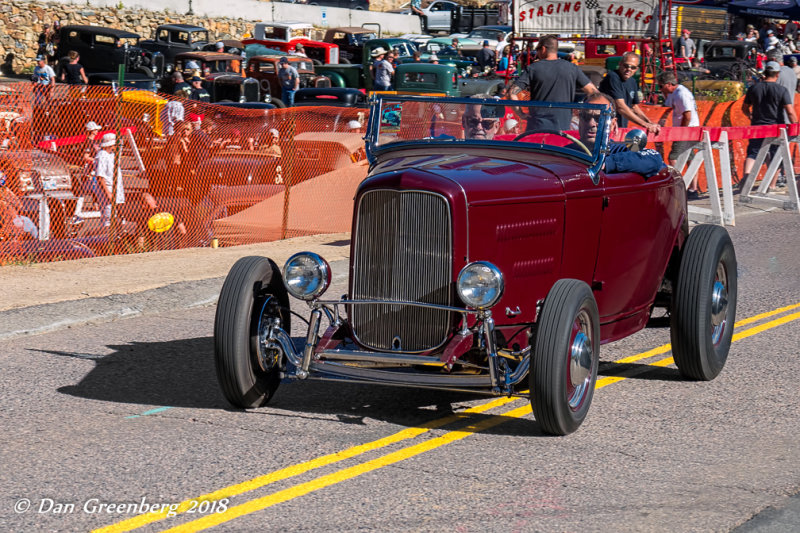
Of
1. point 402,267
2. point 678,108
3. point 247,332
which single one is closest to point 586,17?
point 678,108

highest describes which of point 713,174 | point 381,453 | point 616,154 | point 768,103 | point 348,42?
point 348,42

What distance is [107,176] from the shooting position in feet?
36.9

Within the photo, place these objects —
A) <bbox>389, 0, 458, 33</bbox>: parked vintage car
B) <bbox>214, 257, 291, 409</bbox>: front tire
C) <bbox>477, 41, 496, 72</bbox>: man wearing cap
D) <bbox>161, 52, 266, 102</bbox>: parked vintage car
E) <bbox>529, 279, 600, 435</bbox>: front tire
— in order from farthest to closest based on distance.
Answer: <bbox>389, 0, 458, 33</bbox>: parked vintage car < <bbox>477, 41, 496, 72</bbox>: man wearing cap < <bbox>161, 52, 266, 102</bbox>: parked vintage car < <bbox>214, 257, 291, 409</bbox>: front tire < <bbox>529, 279, 600, 435</bbox>: front tire

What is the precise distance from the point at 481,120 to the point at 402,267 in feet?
4.48

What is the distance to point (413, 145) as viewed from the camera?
6.39m

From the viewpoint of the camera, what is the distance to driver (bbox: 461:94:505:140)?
21.2 feet

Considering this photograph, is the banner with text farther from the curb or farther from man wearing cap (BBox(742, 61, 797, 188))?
the curb

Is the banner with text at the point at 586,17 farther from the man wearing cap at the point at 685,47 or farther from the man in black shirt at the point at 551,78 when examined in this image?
the man in black shirt at the point at 551,78

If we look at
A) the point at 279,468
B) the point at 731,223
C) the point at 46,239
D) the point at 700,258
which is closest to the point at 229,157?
the point at 46,239

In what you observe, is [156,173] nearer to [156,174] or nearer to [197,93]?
[156,174]

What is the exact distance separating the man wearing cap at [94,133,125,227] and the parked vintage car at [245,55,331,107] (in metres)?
17.4

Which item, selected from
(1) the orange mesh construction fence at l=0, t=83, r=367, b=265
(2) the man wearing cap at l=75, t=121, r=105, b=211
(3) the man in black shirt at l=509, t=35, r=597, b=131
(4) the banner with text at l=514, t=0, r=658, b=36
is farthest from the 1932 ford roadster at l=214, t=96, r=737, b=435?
(4) the banner with text at l=514, t=0, r=658, b=36

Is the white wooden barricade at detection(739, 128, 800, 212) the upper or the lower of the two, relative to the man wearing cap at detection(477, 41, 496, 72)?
lower

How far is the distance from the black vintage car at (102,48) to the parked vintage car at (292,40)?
180 inches
